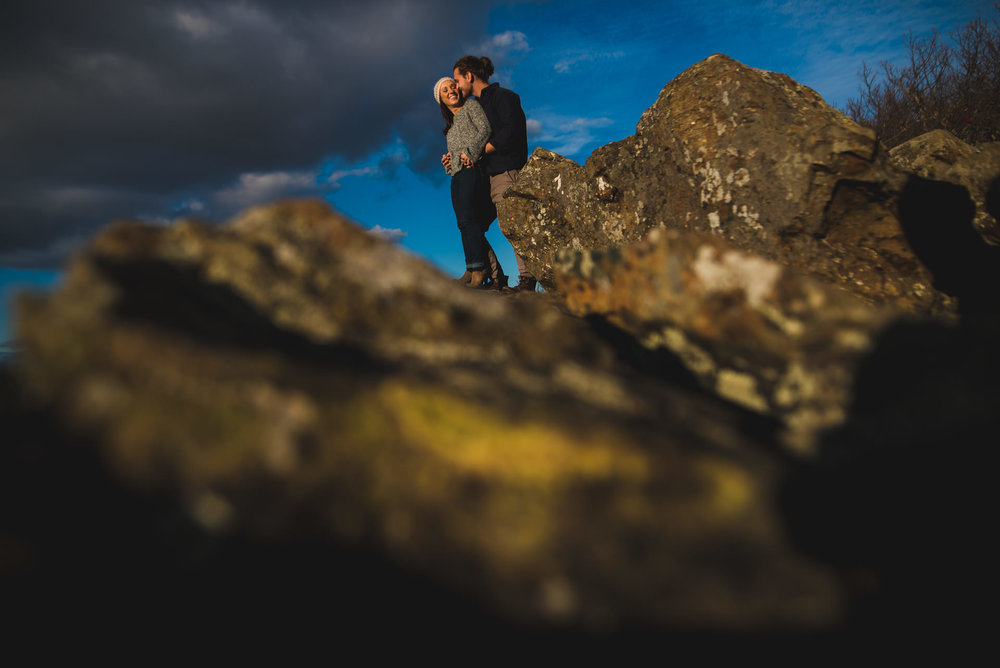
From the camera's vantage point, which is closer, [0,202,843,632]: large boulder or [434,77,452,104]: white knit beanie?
[0,202,843,632]: large boulder

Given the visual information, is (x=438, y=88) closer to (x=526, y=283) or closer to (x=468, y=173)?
(x=468, y=173)

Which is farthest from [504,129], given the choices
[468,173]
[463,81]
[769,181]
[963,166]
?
[963,166]

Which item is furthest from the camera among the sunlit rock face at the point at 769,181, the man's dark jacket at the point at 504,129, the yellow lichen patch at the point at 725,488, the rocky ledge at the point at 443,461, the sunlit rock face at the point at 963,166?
the man's dark jacket at the point at 504,129

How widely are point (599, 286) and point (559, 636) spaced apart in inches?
102

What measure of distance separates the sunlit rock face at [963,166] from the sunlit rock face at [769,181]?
1.18m

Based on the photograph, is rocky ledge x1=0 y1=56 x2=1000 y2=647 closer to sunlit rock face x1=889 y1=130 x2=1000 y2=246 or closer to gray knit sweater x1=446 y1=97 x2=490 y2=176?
sunlit rock face x1=889 y1=130 x2=1000 y2=246

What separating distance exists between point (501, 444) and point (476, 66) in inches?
429

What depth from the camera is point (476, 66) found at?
10.9 m

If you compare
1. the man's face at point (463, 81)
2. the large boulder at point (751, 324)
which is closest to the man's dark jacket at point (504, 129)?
the man's face at point (463, 81)

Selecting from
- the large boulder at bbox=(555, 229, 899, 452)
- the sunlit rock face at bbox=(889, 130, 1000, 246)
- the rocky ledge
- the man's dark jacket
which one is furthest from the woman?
the rocky ledge

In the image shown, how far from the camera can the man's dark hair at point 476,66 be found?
35.3 feet

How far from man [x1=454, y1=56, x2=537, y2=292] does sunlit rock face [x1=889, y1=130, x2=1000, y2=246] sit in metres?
6.56

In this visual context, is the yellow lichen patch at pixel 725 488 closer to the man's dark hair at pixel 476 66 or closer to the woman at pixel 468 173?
the woman at pixel 468 173

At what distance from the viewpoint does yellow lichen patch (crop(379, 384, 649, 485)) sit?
192 cm
